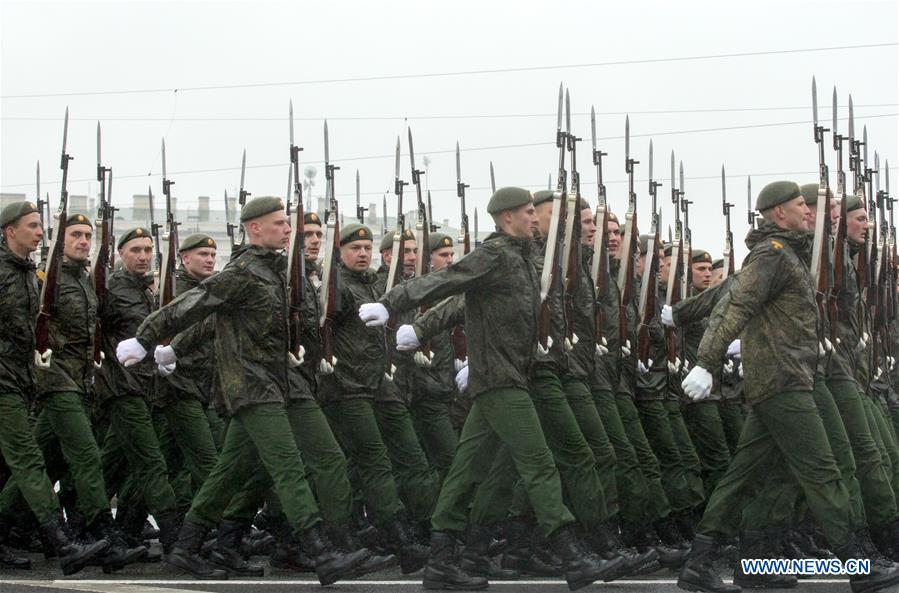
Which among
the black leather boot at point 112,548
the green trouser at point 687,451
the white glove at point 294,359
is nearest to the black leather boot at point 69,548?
the black leather boot at point 112,548

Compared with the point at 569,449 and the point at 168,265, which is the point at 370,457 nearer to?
the point at 569,449

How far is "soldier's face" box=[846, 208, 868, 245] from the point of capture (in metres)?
9.63

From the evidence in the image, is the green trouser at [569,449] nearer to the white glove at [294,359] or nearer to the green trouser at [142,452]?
the white glove at [294,359]

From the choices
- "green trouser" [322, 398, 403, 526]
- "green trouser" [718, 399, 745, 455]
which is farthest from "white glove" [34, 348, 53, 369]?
"green trouser" [718, 399, 745, 455]

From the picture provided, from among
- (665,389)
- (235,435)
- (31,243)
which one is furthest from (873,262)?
(31,243)

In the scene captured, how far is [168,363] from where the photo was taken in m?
8.73

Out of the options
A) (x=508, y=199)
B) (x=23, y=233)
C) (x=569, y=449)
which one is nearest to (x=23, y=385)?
(x=23, y=233)

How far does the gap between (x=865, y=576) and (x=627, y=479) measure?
6.66 feet

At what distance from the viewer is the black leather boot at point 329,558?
7883mm

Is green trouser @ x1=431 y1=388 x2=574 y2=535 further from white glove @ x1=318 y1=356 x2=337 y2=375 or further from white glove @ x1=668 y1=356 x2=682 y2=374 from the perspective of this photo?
white glove @ x1=668 y1=356 x2=682 y2=374

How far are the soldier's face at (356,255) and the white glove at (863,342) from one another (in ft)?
10.1

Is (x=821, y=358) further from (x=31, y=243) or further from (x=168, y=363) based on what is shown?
(x=31, y=243)

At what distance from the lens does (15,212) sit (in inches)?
356

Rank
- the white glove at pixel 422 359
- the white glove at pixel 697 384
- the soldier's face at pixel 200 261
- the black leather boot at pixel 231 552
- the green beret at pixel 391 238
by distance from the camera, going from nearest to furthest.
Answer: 1. the white glove at pixel 697 384
2. the black leather boot at pixel 231 552
3. the white glove at pixel 422 359
4. the soldier's face at pixel 200 261
5. the green beret at pixel 391 238
